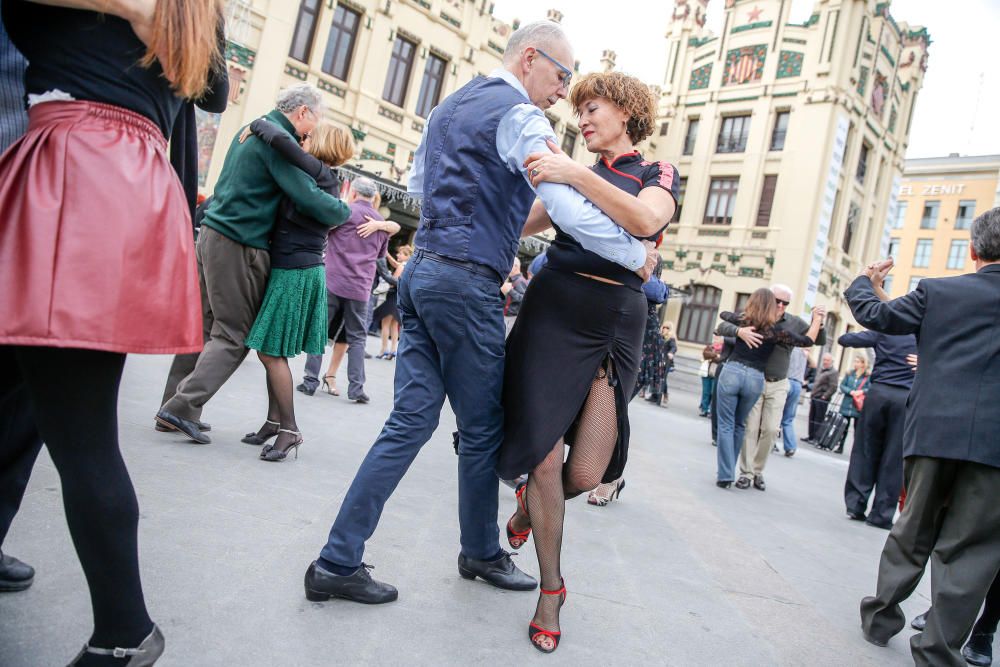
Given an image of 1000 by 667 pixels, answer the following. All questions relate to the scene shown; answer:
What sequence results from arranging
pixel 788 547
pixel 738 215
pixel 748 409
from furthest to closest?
pixel 738 215 → pixel 748 409 → pixel 788 547

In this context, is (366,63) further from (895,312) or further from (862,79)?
(862,79)

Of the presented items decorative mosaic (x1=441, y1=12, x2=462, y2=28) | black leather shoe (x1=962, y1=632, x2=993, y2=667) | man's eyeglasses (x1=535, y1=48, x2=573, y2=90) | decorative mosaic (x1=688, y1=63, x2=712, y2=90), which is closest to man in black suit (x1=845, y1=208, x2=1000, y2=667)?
black leather shoe (x1=962, y1=632, x2=993, y2=667)

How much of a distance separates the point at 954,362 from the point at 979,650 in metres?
1.42

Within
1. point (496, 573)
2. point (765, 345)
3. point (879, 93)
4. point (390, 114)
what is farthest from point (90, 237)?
point (879, 93)

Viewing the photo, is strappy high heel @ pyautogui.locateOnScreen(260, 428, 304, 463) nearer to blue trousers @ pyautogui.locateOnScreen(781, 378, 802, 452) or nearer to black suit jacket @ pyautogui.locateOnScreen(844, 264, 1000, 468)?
black suit jacket @ pyautogui.locateOnScreen(844, 264, 1000, 468)

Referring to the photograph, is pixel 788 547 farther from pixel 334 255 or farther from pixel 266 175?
pixel 334 255

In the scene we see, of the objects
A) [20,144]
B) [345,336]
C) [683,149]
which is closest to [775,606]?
[20,144]

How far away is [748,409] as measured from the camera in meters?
6.61

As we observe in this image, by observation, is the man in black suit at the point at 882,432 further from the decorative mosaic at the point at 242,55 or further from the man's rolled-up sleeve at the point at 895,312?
the decorative mosaic at the point at 242,55

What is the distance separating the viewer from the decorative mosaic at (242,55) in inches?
653

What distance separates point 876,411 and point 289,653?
576 cm

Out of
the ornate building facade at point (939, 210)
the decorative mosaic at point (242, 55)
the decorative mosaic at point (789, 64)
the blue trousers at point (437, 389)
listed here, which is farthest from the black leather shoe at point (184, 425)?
the ornate building facade at point (939, 210)

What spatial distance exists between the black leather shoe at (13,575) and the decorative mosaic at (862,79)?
98.8 feet

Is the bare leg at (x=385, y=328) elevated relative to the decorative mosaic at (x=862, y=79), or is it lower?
lower
